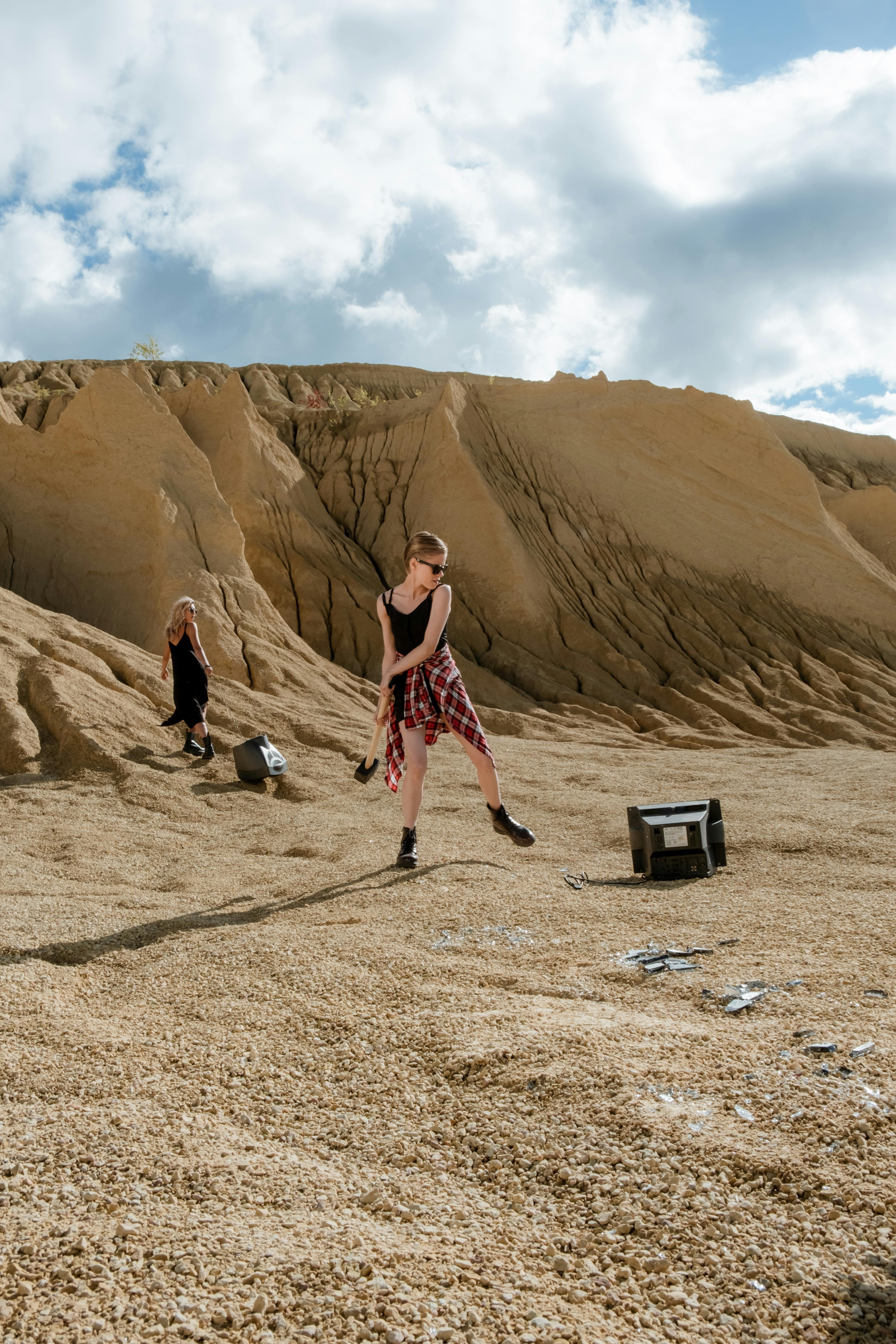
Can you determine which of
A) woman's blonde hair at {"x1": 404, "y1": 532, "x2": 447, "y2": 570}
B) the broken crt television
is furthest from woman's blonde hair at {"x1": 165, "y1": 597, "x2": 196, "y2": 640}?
the broken crt television

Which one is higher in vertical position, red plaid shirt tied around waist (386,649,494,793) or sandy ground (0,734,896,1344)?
red plaid shirt tied around waist (386,649,494,793)

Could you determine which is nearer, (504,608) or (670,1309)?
(670,1309)

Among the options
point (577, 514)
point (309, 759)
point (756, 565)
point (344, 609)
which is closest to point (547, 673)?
point (344, 609)

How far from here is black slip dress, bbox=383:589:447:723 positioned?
4961mm

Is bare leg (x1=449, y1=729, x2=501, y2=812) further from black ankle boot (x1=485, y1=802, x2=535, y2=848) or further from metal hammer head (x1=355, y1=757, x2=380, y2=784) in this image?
metal hammer head (x1=355, y1=757, x2=380, y2=784)

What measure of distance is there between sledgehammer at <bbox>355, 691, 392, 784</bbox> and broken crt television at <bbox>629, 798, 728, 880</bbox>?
1.49 m

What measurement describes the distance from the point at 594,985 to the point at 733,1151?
1170 mm

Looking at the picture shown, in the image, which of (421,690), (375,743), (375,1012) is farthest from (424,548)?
(375,1012)

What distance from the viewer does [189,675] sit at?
28.7ft

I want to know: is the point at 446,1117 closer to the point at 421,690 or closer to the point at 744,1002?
the point at 744,1002

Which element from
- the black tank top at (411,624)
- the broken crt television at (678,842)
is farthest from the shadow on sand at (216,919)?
the black tank top at (411,624)

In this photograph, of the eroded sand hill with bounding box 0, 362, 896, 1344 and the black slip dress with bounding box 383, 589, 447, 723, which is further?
the black slip dress with bounding box 383, 589, 447, 723

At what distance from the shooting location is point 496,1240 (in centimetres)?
171

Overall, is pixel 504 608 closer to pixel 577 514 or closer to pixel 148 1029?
pixel 577 514
